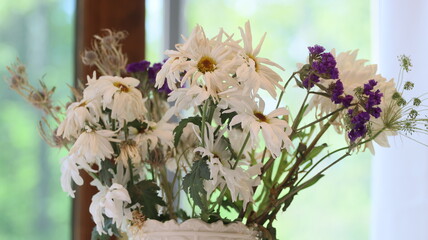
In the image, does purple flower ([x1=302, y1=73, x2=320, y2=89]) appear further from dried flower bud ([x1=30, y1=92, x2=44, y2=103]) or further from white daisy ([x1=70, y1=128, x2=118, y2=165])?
dried flower bud ([x1=30, y1=92, x2=44, y2=103])

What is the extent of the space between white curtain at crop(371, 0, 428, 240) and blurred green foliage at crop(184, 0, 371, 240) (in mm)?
151

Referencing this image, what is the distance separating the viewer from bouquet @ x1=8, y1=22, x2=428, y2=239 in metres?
1.04

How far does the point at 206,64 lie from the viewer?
1.04 metres

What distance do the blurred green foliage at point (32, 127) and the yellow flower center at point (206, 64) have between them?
2.04 feet

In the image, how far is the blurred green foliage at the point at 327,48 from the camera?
170 centimetres

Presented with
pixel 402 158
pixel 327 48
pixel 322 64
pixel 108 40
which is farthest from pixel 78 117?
pixel 327 48

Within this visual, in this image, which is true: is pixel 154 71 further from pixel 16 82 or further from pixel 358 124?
pixel 358 124

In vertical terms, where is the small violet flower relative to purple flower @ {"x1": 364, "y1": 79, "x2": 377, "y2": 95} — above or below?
above

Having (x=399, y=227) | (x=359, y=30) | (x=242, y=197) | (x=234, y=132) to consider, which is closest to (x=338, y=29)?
(x=359, y=30)

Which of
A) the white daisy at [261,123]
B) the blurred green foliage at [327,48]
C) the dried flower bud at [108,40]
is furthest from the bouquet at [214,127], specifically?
the blurred green foliage at [327,48]

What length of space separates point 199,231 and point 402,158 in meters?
0.57

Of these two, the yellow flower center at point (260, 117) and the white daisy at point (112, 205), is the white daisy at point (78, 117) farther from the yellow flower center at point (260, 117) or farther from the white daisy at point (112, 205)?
the yellow flower center at point (260, 117)

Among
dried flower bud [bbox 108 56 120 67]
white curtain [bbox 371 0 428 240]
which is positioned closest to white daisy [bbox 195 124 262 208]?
dried flower bud [bbox 108 56 120 67]

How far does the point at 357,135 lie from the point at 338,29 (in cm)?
75
